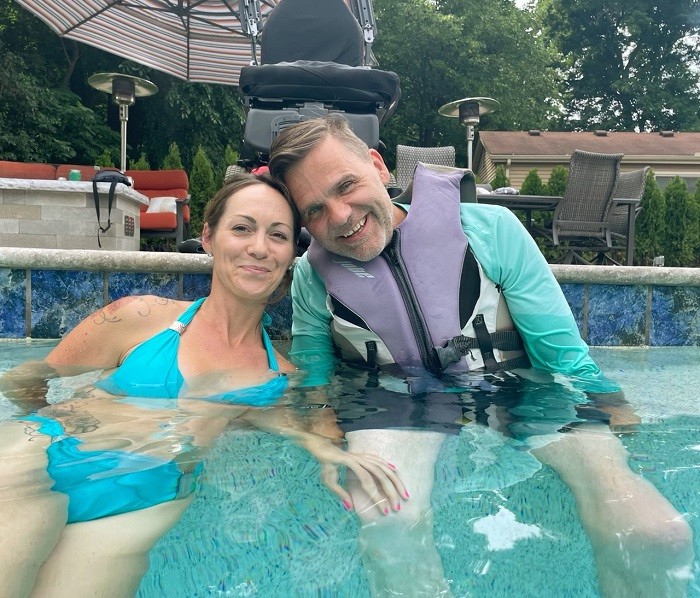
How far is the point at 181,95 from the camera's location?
15.9 meters

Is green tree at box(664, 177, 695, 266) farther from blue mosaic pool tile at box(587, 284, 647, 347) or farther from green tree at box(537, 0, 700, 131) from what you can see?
green tree at box(537, 0, 700, 131)

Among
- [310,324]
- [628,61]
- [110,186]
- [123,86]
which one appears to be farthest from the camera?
[628,61]

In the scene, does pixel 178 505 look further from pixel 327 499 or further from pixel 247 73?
pixel 247 73

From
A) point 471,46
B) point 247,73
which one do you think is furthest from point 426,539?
point 471,46

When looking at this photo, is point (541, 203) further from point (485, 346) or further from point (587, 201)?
point (485, 346)

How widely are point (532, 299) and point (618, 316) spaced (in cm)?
150

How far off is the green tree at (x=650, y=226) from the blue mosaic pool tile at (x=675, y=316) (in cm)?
802

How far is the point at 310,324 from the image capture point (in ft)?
8.34

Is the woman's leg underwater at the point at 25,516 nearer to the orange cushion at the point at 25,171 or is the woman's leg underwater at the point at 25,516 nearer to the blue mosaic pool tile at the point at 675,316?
the blue mosaic pool tile at the point at 675,316

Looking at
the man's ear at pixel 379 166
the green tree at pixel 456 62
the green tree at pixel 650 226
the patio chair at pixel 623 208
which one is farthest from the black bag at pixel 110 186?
the green tree at pixel 456 62

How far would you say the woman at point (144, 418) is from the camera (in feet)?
3.72

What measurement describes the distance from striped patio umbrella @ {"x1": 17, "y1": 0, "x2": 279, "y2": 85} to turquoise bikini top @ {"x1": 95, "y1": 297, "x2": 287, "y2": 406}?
219 inches

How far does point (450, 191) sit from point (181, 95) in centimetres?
1491

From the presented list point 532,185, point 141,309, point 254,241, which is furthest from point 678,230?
point 141,309
